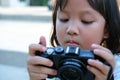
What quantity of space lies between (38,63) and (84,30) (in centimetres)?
18

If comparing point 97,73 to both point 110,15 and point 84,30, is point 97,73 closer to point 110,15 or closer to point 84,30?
point 84,30

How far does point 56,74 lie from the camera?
2.69 ft

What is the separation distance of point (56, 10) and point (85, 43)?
0.56 ft

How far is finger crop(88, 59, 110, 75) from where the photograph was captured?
0.78 m

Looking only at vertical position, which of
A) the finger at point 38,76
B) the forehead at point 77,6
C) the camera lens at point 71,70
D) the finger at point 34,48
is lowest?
the finger at point 38,76

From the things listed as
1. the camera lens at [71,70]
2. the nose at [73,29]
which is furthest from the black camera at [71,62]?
the nose at [73,29]

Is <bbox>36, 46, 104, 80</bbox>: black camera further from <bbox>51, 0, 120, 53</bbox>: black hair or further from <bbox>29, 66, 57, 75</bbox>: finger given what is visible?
<bbox>51, 0, 120, 53</bbox>: black hair

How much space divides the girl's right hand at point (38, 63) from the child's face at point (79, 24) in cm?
10

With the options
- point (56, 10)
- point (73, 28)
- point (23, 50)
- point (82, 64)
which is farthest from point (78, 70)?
point (23, 50)

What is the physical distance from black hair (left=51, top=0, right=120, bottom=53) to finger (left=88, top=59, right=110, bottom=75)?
0.72ft

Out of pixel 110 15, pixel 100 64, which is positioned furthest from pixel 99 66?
pixel 110 15

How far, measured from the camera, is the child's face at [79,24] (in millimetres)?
914

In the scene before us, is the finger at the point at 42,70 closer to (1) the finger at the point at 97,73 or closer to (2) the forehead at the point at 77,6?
(1) the finger at the point at 97,73

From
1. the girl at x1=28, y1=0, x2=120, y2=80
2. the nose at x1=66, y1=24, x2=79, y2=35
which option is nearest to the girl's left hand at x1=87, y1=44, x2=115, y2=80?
the girl at x1=28, y1=0, x2=120, y2=80
